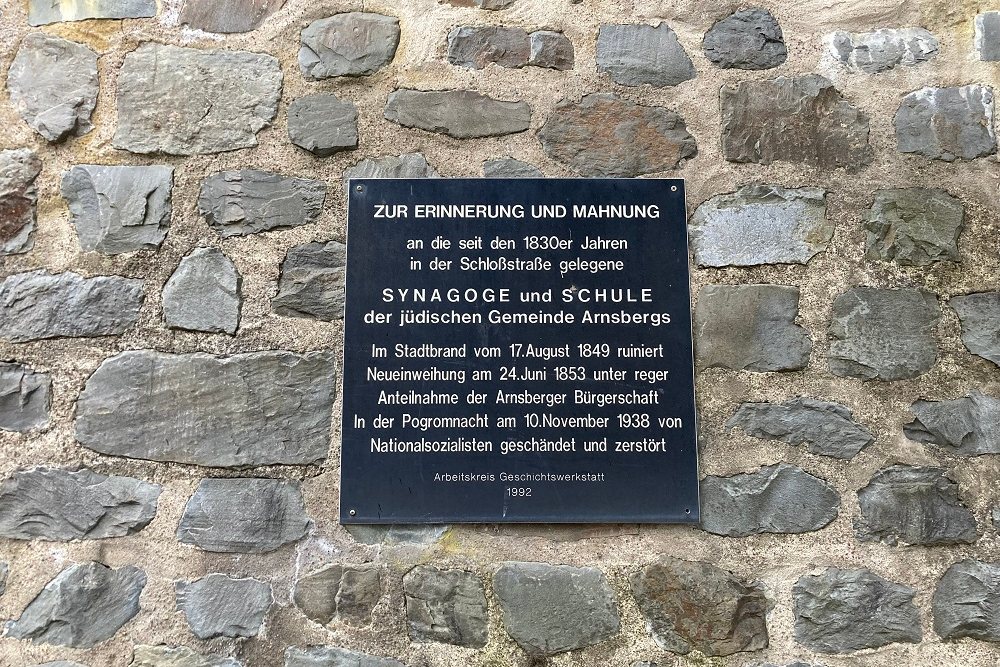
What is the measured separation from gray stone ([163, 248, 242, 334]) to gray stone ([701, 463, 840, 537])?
119 cm

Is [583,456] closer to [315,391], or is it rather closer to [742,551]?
[742,551]

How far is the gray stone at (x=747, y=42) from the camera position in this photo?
6.02 feet

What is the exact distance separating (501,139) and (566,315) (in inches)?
19.1

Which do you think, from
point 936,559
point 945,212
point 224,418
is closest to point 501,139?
point 224,418

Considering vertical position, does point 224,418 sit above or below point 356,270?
below

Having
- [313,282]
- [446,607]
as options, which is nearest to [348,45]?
[313,282]

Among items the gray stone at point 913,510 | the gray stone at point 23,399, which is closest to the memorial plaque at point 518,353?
the gray stone at point 913,510

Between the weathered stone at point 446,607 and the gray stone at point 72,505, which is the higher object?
the gray stone at point 72,505

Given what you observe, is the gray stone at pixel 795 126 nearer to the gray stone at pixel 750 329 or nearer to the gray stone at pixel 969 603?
the gray stone at pixel 750 329

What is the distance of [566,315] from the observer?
5.58 feet

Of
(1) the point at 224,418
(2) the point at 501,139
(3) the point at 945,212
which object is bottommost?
(1) the point at 224,418

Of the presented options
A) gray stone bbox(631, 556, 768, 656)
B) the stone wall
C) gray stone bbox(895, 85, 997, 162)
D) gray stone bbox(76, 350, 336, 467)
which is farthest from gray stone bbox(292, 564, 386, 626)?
gray stone bbox(895, 85, 997, 162)

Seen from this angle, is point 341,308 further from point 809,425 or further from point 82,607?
point 809,425

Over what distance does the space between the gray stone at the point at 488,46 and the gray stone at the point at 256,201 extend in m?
0.49
